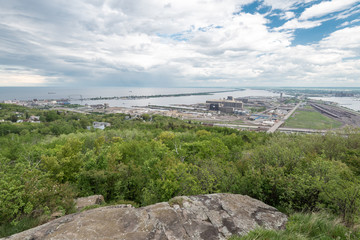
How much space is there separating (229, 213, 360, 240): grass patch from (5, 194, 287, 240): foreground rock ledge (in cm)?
77

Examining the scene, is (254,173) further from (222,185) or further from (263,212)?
(263,212)

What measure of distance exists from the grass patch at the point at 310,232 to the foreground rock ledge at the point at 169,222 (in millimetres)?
769

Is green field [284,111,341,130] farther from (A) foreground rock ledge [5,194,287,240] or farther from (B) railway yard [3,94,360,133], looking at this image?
(A) foreground rock ledge [5,194,287,240]

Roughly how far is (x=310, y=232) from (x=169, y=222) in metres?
5.75

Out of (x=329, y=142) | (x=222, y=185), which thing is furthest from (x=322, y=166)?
(x=329, y=142)

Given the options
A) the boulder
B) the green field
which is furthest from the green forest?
the green field

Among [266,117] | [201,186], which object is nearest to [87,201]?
[201,186]

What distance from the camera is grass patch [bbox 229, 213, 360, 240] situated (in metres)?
6.14

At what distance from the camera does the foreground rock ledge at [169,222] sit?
20.4 feet

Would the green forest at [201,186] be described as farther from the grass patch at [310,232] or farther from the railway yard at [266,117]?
the railway yard at [266,117]

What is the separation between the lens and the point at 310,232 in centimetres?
689

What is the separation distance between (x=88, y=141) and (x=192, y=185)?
105ft

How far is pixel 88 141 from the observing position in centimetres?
3675

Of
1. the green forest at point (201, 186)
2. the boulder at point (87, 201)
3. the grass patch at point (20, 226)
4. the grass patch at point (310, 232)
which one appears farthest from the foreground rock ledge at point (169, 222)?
the boulder at point (87, 201)
